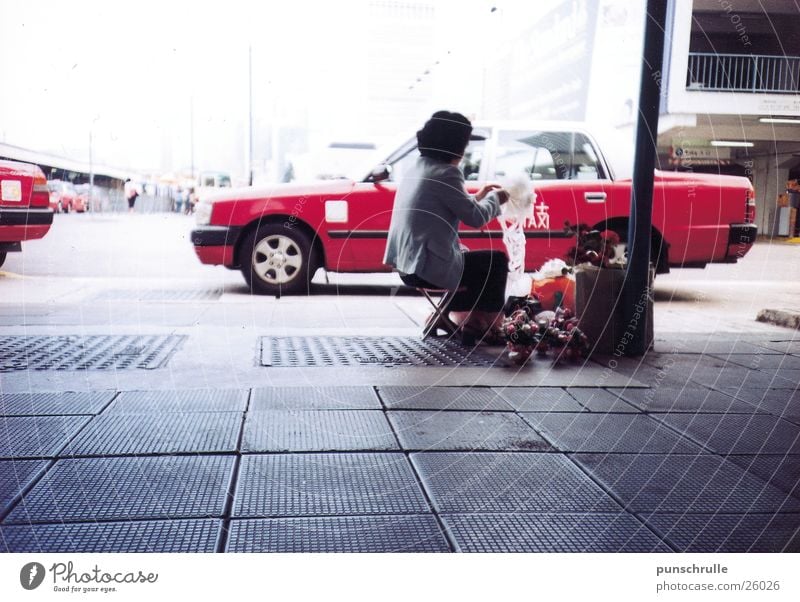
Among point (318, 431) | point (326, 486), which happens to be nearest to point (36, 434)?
point (318, 431)

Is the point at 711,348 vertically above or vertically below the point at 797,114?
below

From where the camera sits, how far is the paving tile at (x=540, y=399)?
2848 millimetres

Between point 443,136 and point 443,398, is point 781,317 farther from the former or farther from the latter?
point 443,398

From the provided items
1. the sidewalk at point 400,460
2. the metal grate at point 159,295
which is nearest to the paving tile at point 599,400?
the sidewalk at point 400,460

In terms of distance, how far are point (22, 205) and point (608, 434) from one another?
3892 millimetres

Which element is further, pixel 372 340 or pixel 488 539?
pixel 372 340

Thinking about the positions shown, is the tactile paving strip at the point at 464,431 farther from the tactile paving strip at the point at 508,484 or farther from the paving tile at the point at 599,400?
the paving tile at the point at 599,400

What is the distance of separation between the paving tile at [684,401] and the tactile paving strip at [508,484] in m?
0.75

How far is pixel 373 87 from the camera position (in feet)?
10.2

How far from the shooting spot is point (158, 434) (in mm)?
2441

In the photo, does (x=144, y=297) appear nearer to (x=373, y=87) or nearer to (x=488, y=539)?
(x=373, y=87)

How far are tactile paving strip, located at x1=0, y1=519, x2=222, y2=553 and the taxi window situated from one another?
429 centimetres

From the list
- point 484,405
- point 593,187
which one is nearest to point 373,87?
point 484,405

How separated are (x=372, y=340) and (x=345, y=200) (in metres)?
1.81
